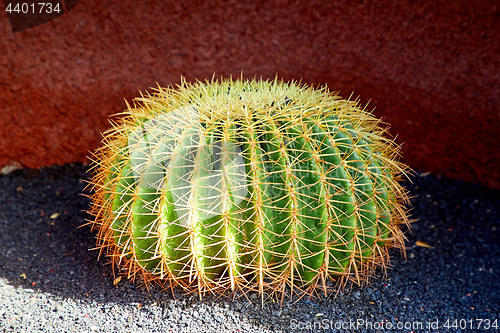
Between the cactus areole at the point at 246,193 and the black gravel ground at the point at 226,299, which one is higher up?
the cactus areole at the point at 246,193

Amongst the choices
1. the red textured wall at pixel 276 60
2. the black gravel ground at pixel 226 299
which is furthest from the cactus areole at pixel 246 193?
the red textured wall at pixel 276 60

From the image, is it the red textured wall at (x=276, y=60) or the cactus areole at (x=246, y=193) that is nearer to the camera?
the cactus areole at (x=246, y=193)

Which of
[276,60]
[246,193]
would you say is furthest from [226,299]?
[276,60]

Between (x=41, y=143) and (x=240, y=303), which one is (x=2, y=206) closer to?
(x=41, y=143)

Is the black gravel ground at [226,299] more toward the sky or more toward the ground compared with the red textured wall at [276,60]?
more toward the ground

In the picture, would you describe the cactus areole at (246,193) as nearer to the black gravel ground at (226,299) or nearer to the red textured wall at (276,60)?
the black gravel ground at (226,299)

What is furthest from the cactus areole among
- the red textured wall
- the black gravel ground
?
the red textured wall
